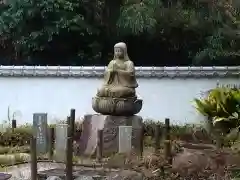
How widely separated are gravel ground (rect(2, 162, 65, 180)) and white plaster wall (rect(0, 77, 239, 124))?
527cm

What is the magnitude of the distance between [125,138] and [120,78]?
141cm

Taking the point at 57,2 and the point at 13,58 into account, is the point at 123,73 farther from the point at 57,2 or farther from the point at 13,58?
the point at 13,58

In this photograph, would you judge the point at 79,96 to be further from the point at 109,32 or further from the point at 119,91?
the point at 119,91

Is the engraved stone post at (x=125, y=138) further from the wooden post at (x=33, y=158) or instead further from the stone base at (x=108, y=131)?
the wooden post at (x=33, y=158)

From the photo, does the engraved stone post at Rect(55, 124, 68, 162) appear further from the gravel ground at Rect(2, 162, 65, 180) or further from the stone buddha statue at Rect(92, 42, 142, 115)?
the stone buddha statue at Rect(92, 42, 142, 115)

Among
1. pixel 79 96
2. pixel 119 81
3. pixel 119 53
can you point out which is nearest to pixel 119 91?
pixel 119 81

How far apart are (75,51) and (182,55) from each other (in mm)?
3299

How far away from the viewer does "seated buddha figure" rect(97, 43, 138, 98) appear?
10547 millimetres

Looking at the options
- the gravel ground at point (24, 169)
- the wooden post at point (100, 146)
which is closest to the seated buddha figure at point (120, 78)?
the wooden post at point (100, 146)

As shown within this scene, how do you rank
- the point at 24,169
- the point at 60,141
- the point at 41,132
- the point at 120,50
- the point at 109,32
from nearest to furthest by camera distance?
the point at 24,169 < the point at 60,141 < the point at 41,132 < the point at 120,50 < the point at 109,32

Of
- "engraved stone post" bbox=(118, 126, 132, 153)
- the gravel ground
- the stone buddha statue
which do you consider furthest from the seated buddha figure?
the gravel ground

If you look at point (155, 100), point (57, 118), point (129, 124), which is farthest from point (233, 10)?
point (57, 118)

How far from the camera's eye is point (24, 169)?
29.3 feet

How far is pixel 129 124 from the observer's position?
1053 cm
